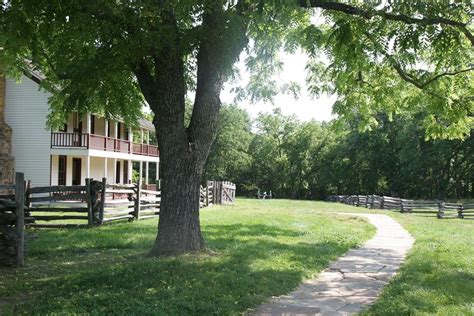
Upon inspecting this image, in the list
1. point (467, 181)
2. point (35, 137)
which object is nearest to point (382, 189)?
point (467, 181)

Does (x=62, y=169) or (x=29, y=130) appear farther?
(x=62, y=169)

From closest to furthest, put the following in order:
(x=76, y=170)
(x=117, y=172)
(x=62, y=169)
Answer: (x=62, y=169) → (x=76, y=170) → (x=117, y=172)

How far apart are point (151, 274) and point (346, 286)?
10.00 feet

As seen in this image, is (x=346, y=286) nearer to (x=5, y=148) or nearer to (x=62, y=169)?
(x=5, y=148)

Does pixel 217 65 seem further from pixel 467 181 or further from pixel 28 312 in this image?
pixel 467 181

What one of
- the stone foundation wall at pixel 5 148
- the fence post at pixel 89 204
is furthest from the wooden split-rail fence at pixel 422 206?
the stone foundation wall at pixel 5 148

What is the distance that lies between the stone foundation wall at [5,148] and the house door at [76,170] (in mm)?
4193

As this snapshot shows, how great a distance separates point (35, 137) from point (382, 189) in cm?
5839

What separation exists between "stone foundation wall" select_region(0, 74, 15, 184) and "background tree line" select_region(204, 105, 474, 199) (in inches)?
1501

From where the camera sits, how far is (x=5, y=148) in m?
28.0

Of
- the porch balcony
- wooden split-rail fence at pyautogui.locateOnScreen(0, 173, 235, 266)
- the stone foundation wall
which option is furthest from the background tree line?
wooden split-rail fence at pyautogui.locateOnScreen(0, 173, 235, 266)

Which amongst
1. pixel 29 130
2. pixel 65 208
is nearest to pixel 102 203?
pixel 65 208

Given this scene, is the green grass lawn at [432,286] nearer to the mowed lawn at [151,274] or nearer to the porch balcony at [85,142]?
the mowed lawn at [151,274]

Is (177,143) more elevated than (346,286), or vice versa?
(177,143)
